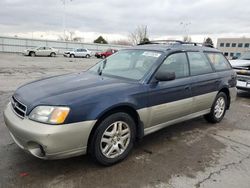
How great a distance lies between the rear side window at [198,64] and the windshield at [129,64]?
0.81 m

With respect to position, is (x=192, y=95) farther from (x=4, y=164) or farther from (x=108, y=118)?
(x=4, y=164)

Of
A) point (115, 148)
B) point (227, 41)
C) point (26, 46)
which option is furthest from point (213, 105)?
point (227, 41)

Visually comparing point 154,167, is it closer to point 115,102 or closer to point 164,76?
point 115,102

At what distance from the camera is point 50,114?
257 cm

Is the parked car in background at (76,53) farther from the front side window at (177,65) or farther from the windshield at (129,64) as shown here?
the front side window at (177,65)

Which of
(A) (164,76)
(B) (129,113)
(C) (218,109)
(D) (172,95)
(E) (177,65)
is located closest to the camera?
(B) (129,113)

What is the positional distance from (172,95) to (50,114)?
1.93 metres

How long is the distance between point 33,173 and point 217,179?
228cm

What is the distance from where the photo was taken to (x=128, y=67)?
153 inches

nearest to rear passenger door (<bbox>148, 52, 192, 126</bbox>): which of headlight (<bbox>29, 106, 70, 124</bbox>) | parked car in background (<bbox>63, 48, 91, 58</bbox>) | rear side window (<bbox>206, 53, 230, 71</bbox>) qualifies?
rear side window (<bbox>206, 53, 230, 71</bbox>)

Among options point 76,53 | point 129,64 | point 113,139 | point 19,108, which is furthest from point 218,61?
point 76,53

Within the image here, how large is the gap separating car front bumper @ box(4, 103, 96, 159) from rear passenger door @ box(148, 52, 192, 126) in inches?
43.0

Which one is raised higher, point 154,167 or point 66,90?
point 66,90

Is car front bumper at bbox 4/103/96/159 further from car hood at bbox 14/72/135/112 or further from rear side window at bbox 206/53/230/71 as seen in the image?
rear side window at bbox 206/53/230/71
